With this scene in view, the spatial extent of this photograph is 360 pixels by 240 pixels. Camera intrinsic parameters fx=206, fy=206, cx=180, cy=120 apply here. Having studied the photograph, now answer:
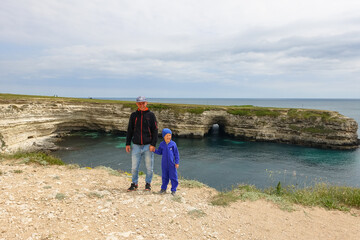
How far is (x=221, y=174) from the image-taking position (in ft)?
78.5

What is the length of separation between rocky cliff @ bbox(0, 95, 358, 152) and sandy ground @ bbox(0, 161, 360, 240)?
29557 mm

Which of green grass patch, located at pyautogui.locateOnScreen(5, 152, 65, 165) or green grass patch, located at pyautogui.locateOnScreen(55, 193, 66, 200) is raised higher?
green grass patch, located at pyautogui.locateOnScreen(55, 193, 66, 200)

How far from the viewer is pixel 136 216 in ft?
19.2

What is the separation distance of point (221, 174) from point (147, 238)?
20.1 m

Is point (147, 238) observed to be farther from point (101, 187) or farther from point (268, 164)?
point (268, 164)

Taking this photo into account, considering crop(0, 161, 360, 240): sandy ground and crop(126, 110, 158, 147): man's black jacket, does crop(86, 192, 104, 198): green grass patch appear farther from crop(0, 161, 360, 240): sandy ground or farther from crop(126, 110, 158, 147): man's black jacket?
crop(126, 110, 158, 147): man's black jacket

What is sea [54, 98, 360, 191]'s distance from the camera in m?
22.9

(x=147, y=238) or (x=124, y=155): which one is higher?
(x=147, y=238)

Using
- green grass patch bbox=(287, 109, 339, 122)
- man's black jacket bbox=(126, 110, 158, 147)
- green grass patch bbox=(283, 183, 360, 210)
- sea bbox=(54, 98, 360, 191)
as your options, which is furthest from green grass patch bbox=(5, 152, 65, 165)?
green grass patch bbox=(287, 109, 339, 122)

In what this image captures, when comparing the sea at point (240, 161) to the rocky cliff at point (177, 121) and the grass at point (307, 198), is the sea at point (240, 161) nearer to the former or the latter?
the rocky cliff at point (177, 121)

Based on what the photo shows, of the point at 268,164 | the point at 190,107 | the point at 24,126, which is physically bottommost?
the point at 268,164

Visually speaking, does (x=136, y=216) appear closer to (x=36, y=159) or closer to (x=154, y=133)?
(x=154, y=133)

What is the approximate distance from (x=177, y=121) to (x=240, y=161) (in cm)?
2051

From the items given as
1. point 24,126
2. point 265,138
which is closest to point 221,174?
point 265,138
